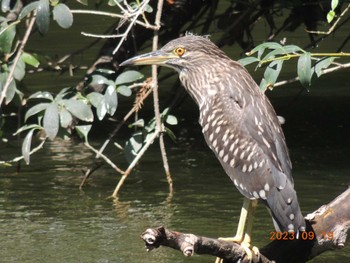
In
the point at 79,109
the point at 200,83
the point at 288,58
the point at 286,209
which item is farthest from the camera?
the point at 79,109

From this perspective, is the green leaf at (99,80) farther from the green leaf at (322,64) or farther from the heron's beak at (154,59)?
the green leaf at (322,64)

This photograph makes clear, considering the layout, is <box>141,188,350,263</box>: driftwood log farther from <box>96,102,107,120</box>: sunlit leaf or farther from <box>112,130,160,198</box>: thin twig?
<box>96,102,107,120</box>: sunlit leaf

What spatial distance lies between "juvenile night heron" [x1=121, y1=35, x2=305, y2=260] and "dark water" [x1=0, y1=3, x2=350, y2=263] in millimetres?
667

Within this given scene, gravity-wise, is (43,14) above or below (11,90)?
above

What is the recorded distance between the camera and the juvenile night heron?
5.23 meters

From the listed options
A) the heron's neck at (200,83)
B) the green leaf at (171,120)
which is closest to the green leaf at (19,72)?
the green leaf at (171,120)

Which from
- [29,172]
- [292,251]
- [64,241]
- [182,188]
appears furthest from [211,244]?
[29,172]

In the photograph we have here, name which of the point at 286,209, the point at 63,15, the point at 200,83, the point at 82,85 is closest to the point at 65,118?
the point at 63,15

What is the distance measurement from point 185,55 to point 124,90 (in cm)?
118

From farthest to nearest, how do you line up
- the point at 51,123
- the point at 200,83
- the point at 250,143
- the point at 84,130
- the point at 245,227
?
1. the point at 84,130
2. the point at 51,123
3. the point at 200,83
4. the point at 245,227
5. the point at 250,143

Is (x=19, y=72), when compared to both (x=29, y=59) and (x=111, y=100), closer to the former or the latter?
(x=29, y=59)

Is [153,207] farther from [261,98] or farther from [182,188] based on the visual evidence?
[261,98]

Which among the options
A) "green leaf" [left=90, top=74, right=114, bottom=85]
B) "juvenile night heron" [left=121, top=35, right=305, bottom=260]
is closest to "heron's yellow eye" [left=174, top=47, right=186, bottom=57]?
"juvenile night heron" [left=121, top=35, right=305, bottom=260]

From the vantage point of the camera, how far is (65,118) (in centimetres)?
694
